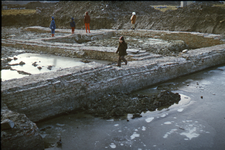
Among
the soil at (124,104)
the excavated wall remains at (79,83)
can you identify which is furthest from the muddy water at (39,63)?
the soil at (124,104)

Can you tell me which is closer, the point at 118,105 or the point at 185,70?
the point at 118,105

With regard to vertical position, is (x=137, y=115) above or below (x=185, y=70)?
below

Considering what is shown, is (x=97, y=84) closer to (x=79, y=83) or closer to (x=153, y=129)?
(x=79, y=83)

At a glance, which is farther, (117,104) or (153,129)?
(117,104)

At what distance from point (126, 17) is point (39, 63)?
39.7 ft

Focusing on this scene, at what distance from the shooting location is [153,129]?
182 inches

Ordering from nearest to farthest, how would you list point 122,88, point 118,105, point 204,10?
point 118,105 < point 122,88 < point 204,10

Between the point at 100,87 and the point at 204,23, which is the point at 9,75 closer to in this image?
the point at 100,87

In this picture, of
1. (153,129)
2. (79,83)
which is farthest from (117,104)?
(153,129)

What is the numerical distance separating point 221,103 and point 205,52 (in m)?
3.65

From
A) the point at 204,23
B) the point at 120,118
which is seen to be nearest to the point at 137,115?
the point at 120,118

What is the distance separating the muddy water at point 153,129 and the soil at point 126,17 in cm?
1025

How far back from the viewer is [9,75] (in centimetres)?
727

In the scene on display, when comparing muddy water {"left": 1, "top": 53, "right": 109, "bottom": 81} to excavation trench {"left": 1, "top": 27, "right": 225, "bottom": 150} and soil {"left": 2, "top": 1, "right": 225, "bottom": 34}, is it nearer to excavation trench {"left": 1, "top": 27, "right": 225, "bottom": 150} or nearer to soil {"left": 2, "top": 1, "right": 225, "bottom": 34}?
excavation trench {"left": 1, "top": 27, "right": 225, "bottom": 150}
